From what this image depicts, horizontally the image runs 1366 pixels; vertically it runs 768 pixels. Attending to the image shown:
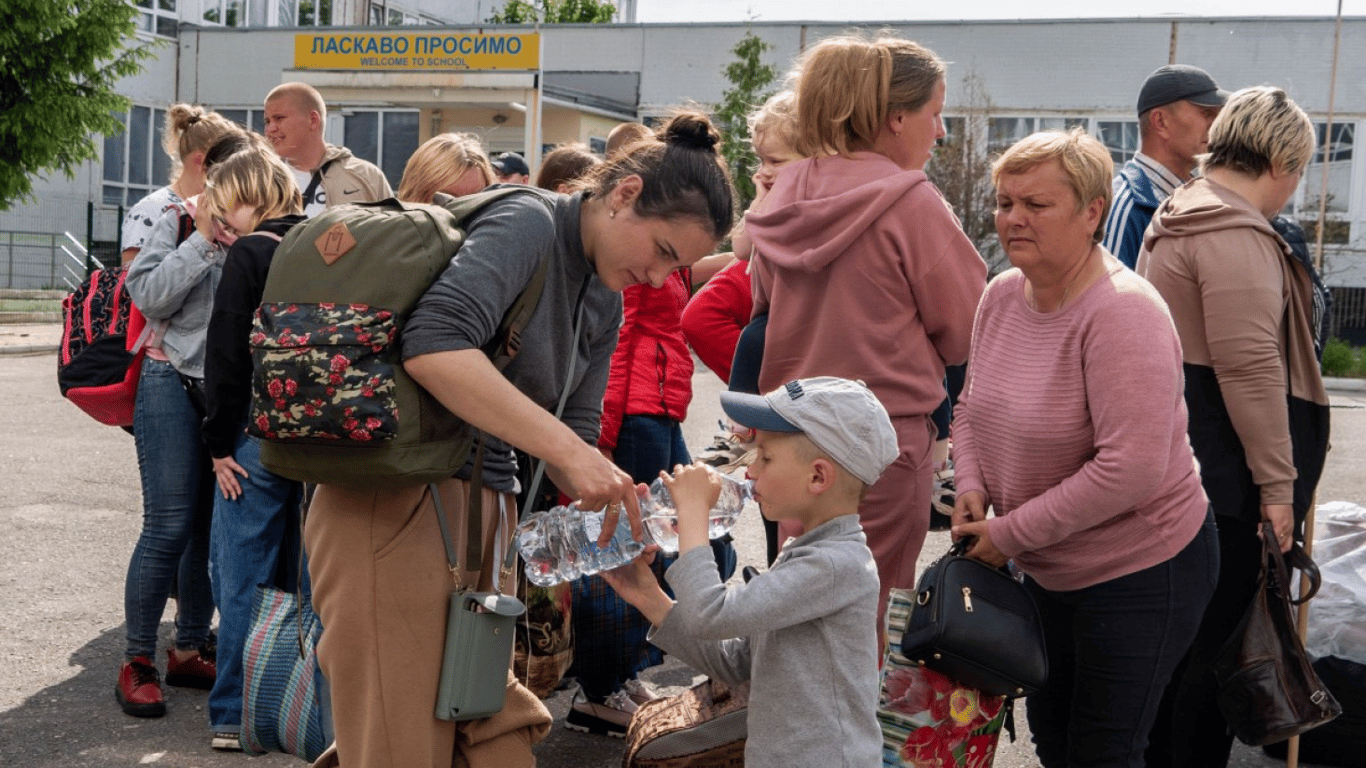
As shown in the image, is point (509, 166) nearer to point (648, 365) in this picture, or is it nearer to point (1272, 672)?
point (648, 365)

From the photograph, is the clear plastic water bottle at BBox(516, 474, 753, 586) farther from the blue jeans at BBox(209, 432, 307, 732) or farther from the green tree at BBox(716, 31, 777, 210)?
the green tree at BBox(716, 31, 777, 210)

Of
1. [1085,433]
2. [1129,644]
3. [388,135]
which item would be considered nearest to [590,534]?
[1085,433]

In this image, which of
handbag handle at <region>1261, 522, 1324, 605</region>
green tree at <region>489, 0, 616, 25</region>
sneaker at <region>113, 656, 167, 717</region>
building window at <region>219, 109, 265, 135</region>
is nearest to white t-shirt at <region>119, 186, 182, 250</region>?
sneaker at <region>113, 656, 167, 717</region>

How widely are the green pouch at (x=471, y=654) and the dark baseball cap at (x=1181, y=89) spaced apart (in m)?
3.06

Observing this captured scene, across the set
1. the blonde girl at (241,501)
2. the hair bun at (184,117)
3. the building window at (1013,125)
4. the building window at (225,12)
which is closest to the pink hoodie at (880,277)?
the blonde girl at (241,501)

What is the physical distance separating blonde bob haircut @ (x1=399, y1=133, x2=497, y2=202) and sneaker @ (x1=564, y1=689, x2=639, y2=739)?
2.10 metres

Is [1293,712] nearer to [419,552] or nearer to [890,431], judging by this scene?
[890,431]

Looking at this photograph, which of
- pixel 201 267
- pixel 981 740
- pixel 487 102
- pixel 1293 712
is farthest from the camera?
pixel 487 102

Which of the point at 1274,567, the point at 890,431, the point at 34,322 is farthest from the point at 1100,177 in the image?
the point at 34,322

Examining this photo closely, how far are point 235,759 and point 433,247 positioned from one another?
2.67 metres

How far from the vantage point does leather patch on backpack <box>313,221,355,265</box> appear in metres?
2.87

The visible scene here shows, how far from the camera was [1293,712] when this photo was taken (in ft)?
13.5

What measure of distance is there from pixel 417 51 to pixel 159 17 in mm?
11305

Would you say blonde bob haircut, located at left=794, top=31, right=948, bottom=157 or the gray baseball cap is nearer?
the gray baseball cap
